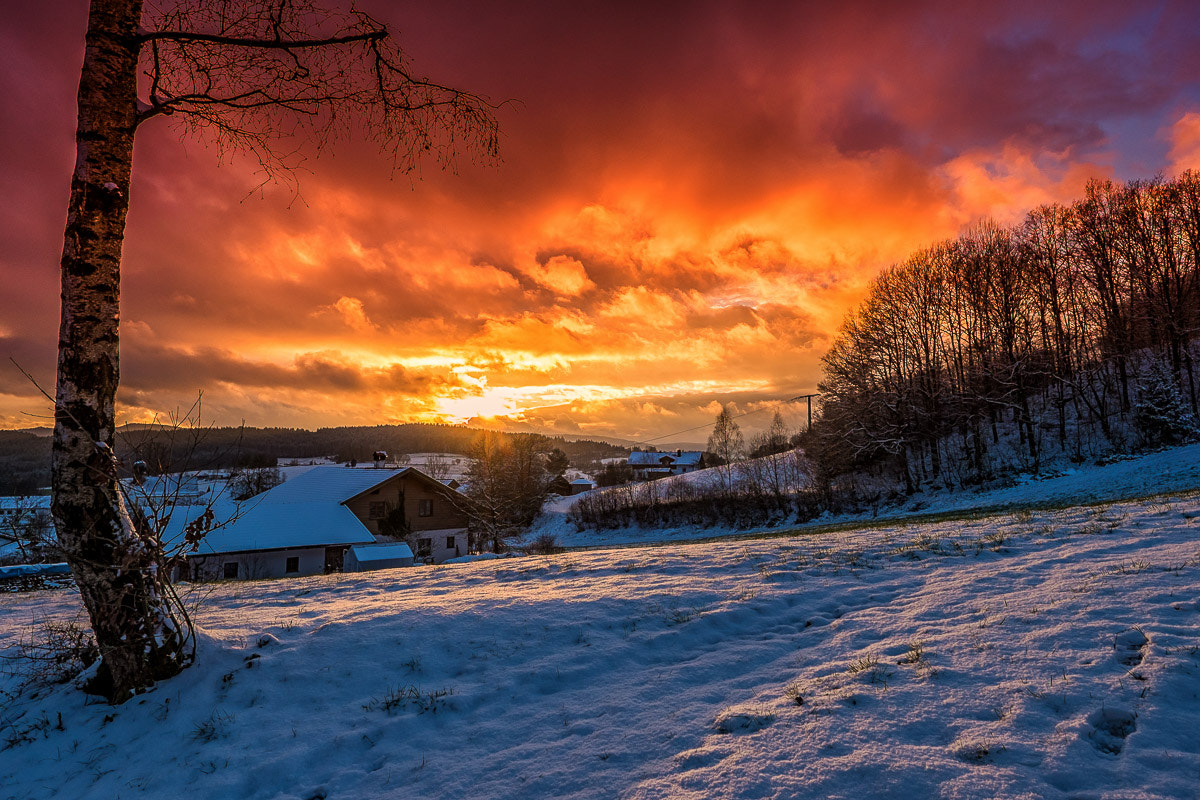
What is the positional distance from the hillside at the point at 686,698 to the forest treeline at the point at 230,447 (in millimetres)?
1956

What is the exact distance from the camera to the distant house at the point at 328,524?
1144 inches

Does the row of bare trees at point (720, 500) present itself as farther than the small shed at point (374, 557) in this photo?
Yes

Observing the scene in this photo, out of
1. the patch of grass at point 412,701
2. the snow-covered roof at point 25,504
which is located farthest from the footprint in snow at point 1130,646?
the snow-covered roof at point 25,504

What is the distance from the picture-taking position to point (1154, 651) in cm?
393

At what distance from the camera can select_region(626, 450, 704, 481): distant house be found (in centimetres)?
10462

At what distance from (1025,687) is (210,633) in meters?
7.48

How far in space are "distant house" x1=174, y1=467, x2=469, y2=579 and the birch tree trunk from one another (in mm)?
24655

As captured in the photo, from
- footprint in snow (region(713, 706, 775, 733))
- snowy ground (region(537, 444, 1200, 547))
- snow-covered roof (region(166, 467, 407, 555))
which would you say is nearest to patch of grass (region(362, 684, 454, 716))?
footprint in snow (region(713, 706, 775, 733))

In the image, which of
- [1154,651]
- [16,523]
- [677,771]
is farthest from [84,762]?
[1154,651]

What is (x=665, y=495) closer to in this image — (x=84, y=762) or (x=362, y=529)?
(x=362, y=529)

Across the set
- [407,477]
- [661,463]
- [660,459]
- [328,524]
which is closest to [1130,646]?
[328,524]

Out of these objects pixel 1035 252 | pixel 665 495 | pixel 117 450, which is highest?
pixel 1035 252

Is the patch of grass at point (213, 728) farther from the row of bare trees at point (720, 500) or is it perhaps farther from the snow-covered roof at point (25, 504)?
the row of bare trees at point (720, 500)

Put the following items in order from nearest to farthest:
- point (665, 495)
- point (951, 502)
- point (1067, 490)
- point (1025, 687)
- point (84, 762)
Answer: point (1025, 687) → point (84, 762) → point (1067, 490) → point (951, 502) → point (665, 495)
